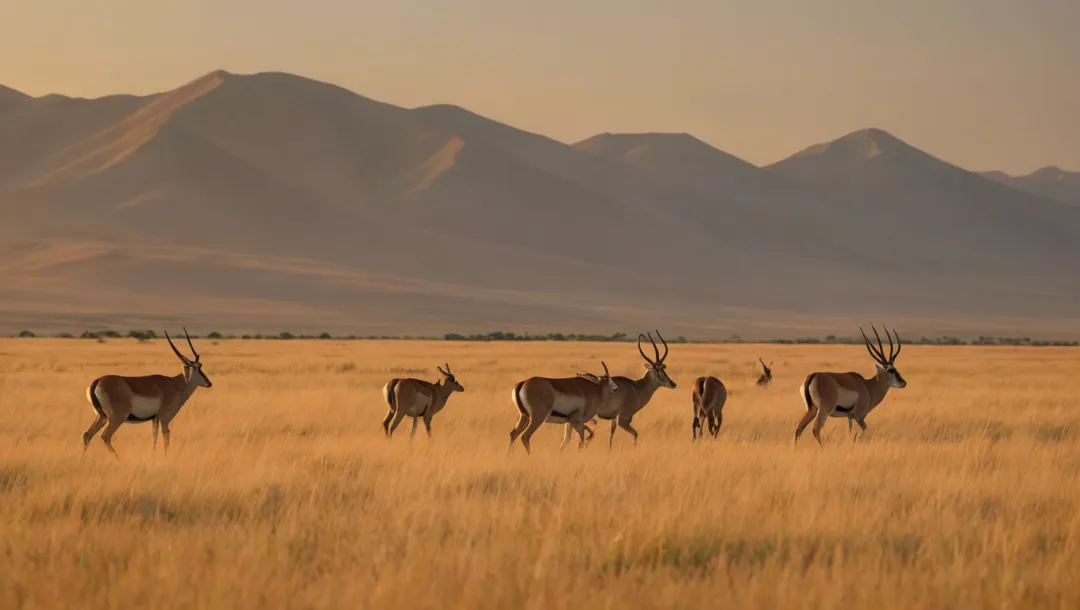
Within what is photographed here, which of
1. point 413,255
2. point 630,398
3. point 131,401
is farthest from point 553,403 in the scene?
point 413,255

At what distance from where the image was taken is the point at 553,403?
14969 millimetres

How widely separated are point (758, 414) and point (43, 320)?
283ft

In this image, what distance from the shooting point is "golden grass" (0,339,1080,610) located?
6.93m

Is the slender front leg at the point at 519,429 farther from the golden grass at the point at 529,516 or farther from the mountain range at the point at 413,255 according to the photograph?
the mountain range at the point at 413,255

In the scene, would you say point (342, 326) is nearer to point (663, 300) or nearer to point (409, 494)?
point (663, 300)

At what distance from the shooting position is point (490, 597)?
265 inches

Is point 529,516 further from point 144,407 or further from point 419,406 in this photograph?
point 419,406

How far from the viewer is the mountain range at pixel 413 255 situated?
387ft

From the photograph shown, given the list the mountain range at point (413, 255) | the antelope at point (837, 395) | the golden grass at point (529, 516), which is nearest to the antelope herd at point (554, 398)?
the antelope at point (837, 395)

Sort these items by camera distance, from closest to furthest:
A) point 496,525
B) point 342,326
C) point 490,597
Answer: point 490,597, point 496,525, point 342,326

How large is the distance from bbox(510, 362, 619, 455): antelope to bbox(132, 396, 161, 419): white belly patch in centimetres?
408

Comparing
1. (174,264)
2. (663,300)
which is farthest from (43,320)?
(663,300)

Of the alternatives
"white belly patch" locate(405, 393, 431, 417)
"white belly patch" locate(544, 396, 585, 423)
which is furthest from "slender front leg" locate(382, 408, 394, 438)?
"white belly patch" locate(544, 396, 585, 423)

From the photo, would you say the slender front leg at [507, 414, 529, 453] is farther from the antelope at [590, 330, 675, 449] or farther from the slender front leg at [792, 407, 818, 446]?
the slender front leg at [792, 407, 818, 446]
